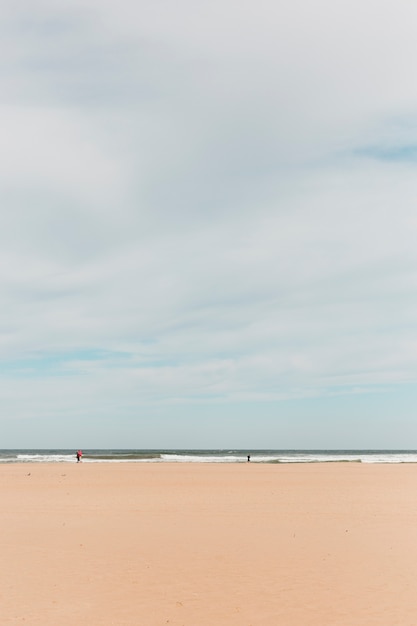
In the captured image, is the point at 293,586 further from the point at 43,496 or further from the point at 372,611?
the point at 43,496

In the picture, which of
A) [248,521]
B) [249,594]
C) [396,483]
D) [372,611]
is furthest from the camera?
[396,483]

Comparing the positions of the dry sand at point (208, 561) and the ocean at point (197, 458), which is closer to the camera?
the dry sand at point (208, 561)

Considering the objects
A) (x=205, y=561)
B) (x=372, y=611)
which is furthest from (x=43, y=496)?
(x=372, y=611)

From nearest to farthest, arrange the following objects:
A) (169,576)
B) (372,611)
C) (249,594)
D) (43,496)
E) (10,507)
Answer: (372,611)
(249,594)
(169,576)
(10,507)
(43,496)

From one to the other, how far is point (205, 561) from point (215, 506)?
9.93m

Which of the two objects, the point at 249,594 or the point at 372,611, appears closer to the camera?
the point at 372,611

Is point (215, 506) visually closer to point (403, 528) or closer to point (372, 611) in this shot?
point (403, 528)

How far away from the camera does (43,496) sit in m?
28.1

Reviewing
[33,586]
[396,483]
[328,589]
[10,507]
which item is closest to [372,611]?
[328,589]

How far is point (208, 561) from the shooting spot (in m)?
14.3

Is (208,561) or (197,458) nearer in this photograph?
(208,561)

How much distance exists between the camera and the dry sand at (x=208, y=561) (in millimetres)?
10547

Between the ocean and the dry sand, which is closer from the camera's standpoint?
the dry sand

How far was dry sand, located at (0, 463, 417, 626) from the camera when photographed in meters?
10.5
